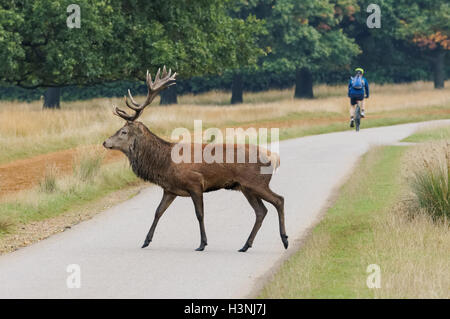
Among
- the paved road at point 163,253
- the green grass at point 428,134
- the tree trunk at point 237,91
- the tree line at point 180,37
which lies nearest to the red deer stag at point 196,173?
the paved road at point 163,253

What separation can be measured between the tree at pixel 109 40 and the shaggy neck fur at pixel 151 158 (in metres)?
17.2

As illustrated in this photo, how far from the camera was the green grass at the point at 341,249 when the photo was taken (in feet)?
28.1

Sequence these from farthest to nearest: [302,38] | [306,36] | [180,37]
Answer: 1. [302,38]
2. [306,36]
3. [180,37]

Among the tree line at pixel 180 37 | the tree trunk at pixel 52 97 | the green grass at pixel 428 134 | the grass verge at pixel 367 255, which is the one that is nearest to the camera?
the grass verge at pixel 367 255

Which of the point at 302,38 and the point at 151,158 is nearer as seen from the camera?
the point at 151,158

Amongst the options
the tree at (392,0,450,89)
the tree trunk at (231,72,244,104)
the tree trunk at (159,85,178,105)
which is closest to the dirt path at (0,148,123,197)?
the tree trunk at (159,85,178,105)

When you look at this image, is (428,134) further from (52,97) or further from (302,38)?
(302,38)

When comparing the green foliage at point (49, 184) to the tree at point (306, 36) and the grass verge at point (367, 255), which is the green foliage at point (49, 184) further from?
the tree at point (306, 36)

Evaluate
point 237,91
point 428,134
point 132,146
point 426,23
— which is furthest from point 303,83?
point 132,146

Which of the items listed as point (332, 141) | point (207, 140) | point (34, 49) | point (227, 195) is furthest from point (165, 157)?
point (34, 49)

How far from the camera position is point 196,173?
10.8 m

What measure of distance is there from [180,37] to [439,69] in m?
31.2

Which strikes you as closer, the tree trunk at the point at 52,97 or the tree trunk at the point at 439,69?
the tree trunk at the point at 52,97
